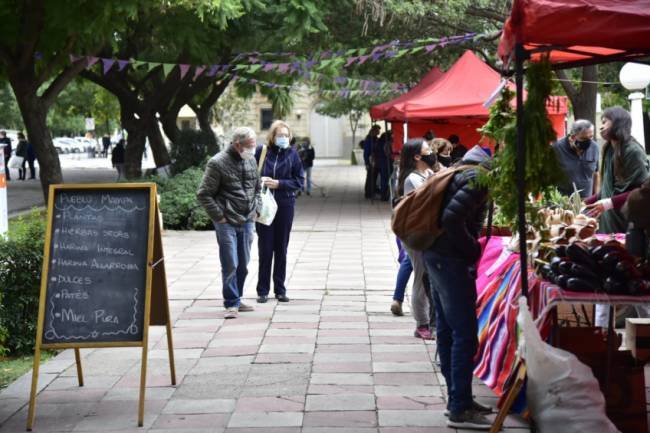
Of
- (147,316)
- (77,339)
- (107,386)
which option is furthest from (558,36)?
(107,386)

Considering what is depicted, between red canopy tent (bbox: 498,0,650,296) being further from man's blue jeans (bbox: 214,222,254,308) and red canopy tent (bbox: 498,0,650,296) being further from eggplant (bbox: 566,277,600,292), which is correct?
man's blue jeans (bbox: 214,222,254,308)

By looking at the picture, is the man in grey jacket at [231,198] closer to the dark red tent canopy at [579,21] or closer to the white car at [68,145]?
the dark red tent canopy at [579,21]

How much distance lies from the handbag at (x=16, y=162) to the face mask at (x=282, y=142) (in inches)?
1257

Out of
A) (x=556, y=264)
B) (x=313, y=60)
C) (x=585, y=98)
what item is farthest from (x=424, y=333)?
(x=313, y=60)

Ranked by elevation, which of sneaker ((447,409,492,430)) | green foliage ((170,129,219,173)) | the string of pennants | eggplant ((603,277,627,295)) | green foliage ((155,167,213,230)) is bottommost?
sneaker ((447,409,492,430))

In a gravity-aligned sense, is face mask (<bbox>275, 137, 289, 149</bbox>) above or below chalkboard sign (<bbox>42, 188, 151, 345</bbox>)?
above

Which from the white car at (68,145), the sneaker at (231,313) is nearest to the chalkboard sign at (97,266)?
the sneaker at (231,313)

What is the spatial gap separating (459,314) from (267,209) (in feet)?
14.0

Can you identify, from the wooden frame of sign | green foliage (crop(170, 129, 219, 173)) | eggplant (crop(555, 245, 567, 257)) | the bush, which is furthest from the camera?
green foliage (crop(170, 129, 219, 173))

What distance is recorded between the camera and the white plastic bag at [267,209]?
9719 millimetres

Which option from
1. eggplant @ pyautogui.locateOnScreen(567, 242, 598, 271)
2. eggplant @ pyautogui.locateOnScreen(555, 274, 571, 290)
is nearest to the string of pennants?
eggplant @ pyautogui.locateOnScreen(567, 242, 598, 271)

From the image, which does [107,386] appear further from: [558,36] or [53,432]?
[558,36]

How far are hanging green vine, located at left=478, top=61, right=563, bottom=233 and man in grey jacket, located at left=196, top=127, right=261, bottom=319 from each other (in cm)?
398

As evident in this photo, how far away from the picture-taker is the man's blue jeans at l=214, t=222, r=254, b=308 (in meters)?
9.27
